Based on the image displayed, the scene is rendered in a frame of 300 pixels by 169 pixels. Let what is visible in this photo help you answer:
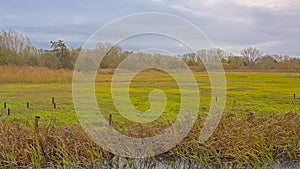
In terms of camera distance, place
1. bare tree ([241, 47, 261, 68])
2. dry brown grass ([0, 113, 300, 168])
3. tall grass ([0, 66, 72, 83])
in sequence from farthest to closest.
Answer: bare tree ([241, 47, 261, 68]) < tall grass ([0, 66, 72, 83]) < dry brown grass ([0, 113, 300, 168])

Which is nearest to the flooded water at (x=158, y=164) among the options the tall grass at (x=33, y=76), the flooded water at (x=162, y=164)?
the flooded water at (x=162, y=164)

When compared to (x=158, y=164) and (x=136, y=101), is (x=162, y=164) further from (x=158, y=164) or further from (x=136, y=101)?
(x=136, y=101)

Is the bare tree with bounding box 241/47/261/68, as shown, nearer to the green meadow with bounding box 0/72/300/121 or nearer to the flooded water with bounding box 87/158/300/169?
the green meadow with bounding box 0/72/300/121

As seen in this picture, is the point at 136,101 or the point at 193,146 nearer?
the point at 193,146

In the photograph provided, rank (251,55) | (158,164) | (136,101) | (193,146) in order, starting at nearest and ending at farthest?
(158,164) < (193,146) < (136,101) < (251,55)

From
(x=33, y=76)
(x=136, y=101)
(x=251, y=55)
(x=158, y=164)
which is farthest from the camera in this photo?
(x=251, y=55)

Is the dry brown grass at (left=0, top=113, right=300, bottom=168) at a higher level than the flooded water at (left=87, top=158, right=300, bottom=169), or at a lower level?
higher

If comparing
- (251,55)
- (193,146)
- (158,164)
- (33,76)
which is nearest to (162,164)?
(158,164)

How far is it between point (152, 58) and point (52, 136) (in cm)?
228

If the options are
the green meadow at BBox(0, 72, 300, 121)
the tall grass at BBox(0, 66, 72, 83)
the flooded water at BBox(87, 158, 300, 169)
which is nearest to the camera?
the flooded water at BBox(87, 158, 300, 169)

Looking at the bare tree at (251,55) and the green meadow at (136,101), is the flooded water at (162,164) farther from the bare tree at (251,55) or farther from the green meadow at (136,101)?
the bare tree at (251,55)

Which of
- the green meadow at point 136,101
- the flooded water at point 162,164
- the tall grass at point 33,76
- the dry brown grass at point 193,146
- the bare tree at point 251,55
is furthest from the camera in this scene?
the bare tree at point 251,55

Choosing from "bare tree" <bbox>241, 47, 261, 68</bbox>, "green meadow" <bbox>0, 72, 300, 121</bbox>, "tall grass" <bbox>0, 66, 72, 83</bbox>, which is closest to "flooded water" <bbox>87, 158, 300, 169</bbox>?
"green meadow" <bbox>0, 72, 300, 121</bbox>

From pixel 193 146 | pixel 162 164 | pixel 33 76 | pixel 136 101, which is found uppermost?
pixel 33 76
